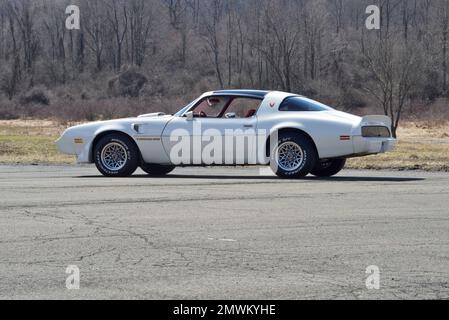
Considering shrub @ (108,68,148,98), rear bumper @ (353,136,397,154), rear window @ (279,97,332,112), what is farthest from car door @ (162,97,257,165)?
shrub @ (108,68,148,98)

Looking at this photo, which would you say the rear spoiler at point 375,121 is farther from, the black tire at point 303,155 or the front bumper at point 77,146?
the front bumper at point 77,146

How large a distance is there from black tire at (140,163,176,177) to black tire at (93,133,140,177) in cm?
69

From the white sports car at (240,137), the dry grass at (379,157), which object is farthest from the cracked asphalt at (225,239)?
the dry grass at (379,157)

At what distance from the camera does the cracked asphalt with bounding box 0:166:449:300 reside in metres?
6.34

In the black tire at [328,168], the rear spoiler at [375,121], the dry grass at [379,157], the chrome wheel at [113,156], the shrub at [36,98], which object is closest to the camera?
the rear spoiler at [375,121]

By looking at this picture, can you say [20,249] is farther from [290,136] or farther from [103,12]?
[103,12]

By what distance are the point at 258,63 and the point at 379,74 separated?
109 feet

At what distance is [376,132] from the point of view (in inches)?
571

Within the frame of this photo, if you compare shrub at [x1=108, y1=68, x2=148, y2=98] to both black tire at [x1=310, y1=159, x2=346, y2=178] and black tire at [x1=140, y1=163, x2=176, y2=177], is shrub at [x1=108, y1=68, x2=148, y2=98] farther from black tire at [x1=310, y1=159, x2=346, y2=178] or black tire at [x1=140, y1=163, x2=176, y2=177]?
Answer: black tire at [x1=310, y1=159, x2=346, y2=178]

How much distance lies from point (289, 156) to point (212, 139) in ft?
4.30

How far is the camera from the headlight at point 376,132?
566 inches

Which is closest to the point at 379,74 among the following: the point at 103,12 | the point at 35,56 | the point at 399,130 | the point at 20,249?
the point at 399,130

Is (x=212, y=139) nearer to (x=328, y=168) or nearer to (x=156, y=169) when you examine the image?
(x=156, y=169)
